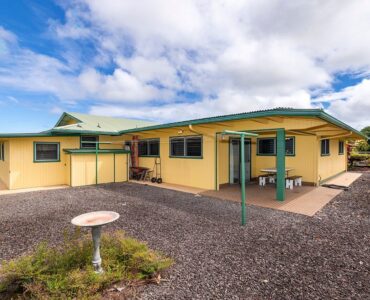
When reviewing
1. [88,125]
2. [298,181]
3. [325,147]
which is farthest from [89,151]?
[325,147]

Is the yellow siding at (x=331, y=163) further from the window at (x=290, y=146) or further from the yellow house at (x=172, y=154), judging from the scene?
the window at (x=290, y=146)

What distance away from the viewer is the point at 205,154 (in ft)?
27.6

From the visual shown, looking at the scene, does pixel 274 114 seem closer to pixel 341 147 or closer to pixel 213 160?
pixel 213 160

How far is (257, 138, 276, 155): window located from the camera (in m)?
10.4

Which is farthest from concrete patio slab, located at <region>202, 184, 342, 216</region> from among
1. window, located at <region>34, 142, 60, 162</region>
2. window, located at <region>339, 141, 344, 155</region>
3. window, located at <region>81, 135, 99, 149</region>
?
window, located at <region>34, 142, 60, 162</region>

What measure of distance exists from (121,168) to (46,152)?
336cm

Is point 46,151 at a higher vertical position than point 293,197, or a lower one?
higher

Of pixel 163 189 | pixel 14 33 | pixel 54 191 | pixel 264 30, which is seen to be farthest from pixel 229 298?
pixel 14 33

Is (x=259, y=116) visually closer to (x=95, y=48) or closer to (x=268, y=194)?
(x=268, y=194)

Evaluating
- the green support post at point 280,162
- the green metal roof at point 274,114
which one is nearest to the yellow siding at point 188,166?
the green metal roof at point 274,114

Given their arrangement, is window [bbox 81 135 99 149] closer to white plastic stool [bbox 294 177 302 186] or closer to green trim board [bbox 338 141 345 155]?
white plastic stool [bbox 294 177 302 186]

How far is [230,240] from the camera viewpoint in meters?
3.74

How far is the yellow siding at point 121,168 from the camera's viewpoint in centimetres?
1077

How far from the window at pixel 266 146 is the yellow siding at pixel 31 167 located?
29.9ft
